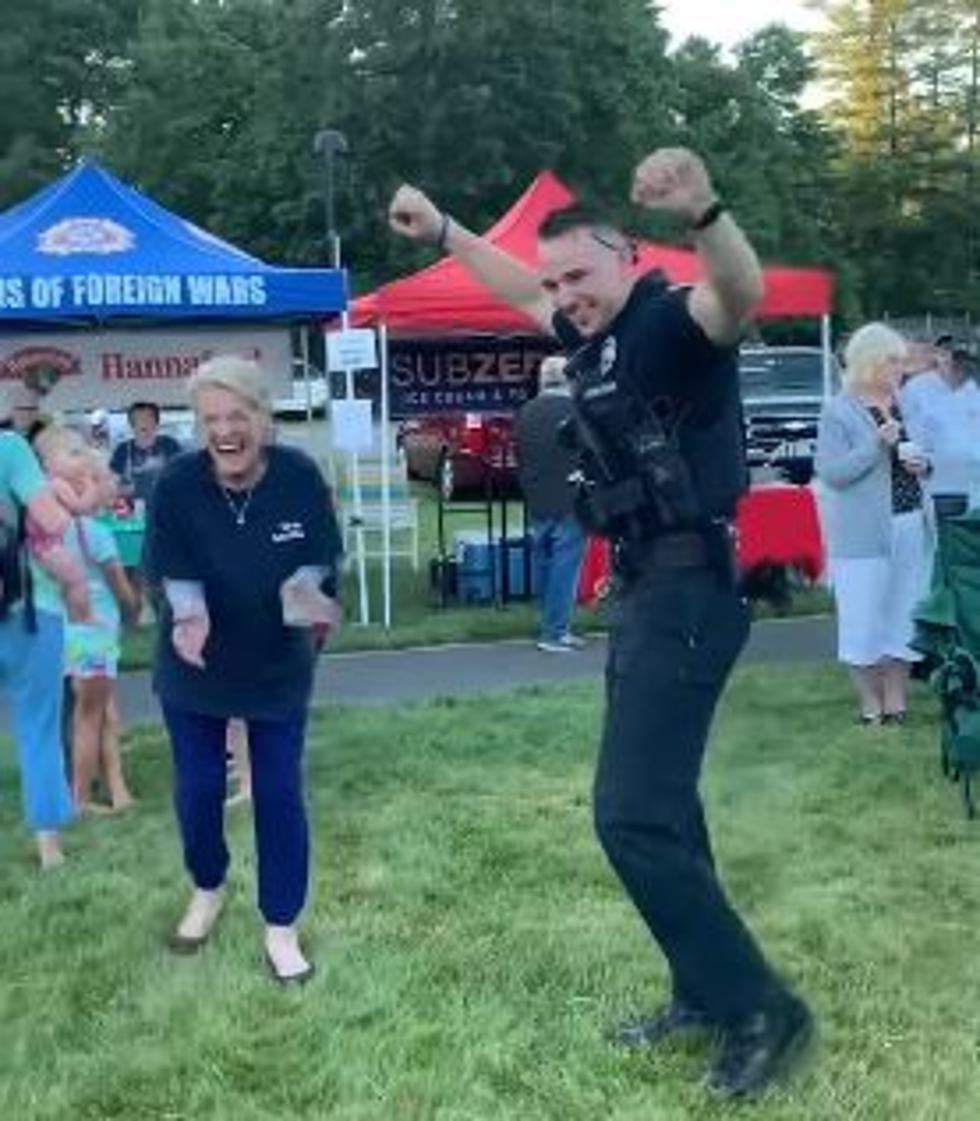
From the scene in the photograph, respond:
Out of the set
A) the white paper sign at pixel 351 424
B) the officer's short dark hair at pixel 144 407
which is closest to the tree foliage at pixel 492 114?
the officer's short dark hair at pixel 144 407

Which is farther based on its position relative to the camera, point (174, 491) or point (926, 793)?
point (926, 793)

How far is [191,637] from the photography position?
4.57m

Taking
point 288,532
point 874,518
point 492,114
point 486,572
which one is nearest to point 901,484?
point 874,518

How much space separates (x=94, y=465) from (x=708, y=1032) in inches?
136

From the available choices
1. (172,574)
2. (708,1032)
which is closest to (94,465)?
(172,574)

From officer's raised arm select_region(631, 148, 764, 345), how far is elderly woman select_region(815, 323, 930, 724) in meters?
4.53

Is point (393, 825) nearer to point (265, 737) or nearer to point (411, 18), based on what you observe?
point (265, 737)

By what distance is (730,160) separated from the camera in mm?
50344

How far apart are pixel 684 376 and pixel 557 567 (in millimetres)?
7092

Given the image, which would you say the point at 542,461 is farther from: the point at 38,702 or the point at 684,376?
the point at 684,376

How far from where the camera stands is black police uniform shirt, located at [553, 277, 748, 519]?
3623 millimetres

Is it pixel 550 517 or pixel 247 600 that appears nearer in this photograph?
pixel 247 600

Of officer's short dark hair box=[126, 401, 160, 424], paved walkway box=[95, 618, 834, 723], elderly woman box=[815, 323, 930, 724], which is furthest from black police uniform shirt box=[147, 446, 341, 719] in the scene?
officer's short dark hair box=[126, 401, 160, 424]

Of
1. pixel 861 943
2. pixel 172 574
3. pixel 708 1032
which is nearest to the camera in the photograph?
pixel 708 1032
